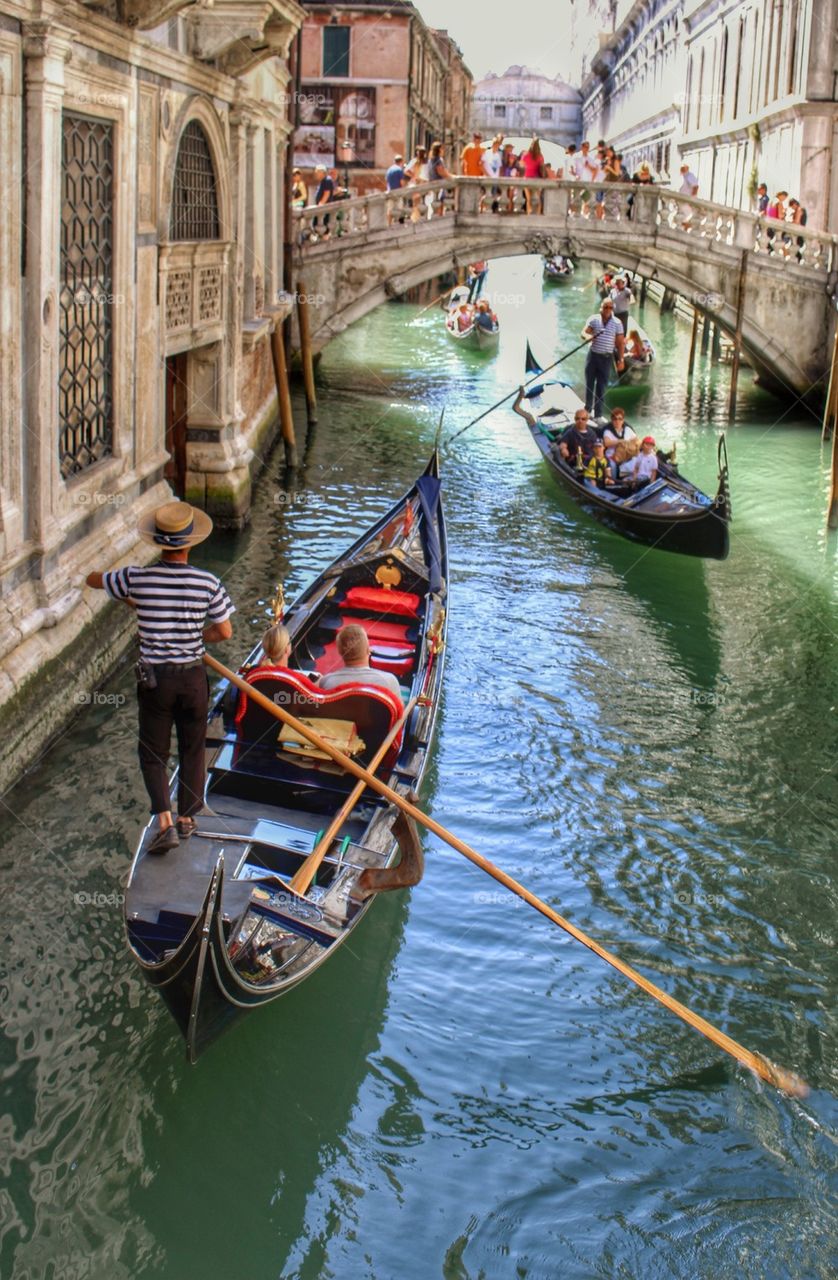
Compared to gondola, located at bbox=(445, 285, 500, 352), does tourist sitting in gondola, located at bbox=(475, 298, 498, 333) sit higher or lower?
higher

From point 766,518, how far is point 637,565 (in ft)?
4.74

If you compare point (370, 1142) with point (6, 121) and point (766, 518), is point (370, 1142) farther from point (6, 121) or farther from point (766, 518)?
point (766, 518)

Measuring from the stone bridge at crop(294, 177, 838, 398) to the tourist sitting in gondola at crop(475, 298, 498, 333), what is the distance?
9.85 ft

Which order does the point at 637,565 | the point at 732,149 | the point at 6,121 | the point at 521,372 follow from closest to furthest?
1. the point at 6,121
2. the point at 637,565
3. the point at 521,372
4. the point at 732,149

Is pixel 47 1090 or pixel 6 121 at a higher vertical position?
pixel 6 121

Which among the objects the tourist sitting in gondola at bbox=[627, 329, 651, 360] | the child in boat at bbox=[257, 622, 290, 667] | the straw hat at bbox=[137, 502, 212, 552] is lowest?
the child in boat at bbox=[257, 622, 290, 667]

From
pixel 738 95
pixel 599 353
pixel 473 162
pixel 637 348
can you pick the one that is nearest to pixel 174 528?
pixel 599 353

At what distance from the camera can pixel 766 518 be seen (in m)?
8.52

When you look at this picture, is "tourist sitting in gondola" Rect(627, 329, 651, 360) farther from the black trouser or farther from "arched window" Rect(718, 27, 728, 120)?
the black trouser

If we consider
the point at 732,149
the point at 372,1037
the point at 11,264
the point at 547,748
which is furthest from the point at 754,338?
the point at 372,1037

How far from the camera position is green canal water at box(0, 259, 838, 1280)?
2.76 meters

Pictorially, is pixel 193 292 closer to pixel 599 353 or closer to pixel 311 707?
pixel 311 707

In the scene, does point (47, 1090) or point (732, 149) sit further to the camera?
point (732, 149)

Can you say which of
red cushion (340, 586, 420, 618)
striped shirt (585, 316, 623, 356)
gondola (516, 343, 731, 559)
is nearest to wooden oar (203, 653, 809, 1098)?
red cushion (340, 586, 420, 618)
